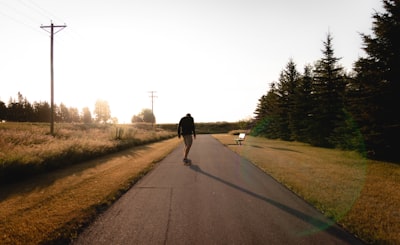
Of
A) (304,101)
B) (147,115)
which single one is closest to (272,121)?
(304,101)

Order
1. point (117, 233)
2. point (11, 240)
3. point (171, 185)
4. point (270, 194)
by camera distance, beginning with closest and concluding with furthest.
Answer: point (11, 240) < point (117, 233) < point (270, 194) < point (171, 185)

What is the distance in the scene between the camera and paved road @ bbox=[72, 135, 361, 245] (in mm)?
3863

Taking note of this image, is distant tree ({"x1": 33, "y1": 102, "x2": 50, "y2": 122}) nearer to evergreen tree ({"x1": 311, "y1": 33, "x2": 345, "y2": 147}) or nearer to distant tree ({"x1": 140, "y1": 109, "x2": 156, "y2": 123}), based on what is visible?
distant tree ({"x1": 140, "y1": 109, "x2": 156, "y2": 123})

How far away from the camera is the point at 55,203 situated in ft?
18.4

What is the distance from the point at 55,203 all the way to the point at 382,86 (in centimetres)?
1477

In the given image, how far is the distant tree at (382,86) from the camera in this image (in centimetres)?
1229

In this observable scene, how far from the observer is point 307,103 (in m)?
27.2

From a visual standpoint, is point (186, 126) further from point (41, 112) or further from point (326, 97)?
point (41, 112)

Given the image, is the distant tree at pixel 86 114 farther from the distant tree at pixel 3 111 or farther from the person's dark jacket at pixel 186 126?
the person's dark jacket at pixel 186 126

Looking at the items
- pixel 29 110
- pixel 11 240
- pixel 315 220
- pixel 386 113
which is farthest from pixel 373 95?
pixel 29 110

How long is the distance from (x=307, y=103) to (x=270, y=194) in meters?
23.5

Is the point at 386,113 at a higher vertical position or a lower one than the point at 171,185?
higher

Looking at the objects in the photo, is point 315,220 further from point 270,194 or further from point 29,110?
point 29,110

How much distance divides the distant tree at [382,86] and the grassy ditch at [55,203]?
12172 mm
